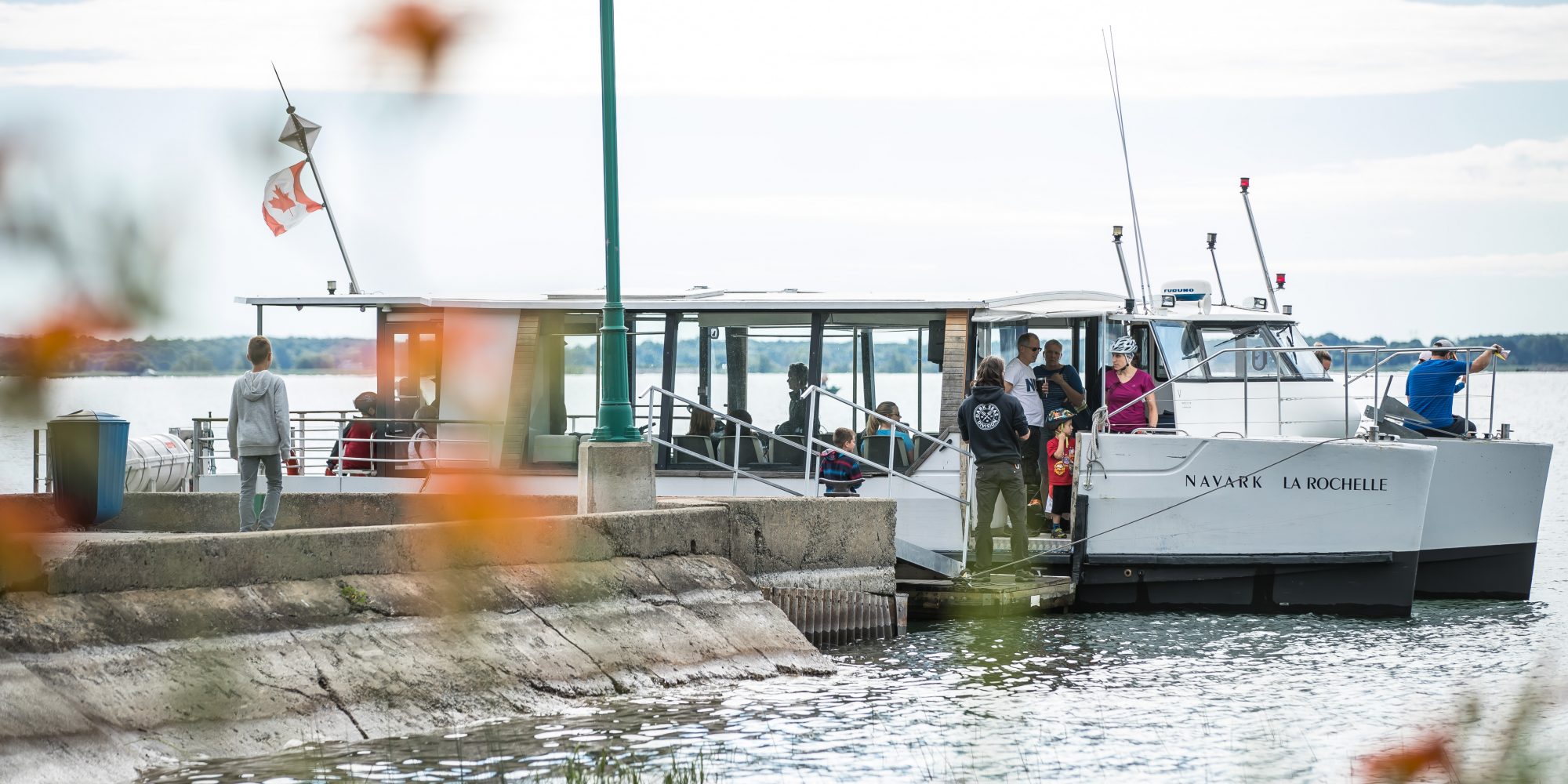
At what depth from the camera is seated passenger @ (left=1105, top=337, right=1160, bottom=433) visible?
16859mm

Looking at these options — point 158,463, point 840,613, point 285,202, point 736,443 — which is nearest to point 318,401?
point 285,202

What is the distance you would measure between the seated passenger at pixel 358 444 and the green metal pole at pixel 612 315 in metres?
6.76

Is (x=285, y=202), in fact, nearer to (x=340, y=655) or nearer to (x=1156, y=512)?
(x=340, y=655)

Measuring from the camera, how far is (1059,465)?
17125 millimetres

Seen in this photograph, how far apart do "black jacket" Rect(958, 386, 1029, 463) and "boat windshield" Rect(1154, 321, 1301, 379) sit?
136 inches

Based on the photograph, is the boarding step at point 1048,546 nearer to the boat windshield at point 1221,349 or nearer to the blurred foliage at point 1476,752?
the boat windshield at point 1221,349

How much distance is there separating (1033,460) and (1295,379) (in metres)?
3.14

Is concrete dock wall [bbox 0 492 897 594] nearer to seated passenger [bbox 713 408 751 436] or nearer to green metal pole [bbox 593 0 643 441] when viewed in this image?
green metal pole [bbox 593 0 643 441]

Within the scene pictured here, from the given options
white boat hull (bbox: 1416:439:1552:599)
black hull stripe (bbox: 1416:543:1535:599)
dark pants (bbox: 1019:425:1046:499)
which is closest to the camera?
white boat hull (bbox: 1416:439:1552:599)

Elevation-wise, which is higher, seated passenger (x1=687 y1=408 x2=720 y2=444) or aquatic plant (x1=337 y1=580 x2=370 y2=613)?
seated passenger (x1=687 y1=408 x2=720 y2=444)

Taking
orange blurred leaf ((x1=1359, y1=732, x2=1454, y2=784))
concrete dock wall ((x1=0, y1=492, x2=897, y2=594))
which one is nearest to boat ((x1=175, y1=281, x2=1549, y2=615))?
concrete dock wall ((x1=0, y1=492, x2=897, y2=594))

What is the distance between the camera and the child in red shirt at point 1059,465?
17094 mm

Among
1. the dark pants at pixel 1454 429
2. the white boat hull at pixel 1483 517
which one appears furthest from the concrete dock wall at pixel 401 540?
the dark pants at pixel 1454 429

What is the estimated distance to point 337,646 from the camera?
9312mm
